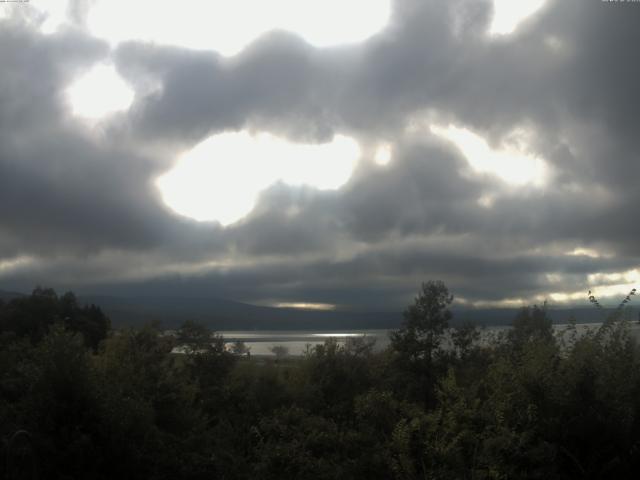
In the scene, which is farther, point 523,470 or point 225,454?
point 225,454

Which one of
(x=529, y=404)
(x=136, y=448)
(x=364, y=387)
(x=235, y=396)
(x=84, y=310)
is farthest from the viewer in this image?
(x=84, y=310)

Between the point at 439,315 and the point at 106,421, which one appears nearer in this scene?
the point at 106,421

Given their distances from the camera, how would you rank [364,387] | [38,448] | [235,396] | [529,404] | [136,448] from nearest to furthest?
[38,448]
[136,448]
[529,404]
[235,396]
[364,387]

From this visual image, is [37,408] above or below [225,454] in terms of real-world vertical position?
above

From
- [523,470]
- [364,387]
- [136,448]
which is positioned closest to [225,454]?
[136,448]

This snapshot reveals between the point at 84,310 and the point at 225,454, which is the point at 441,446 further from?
the point at 84,310

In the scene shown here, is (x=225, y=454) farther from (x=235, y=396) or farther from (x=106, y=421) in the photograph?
(x=235, y=396)

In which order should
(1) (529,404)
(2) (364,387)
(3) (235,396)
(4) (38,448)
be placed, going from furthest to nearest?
(2) (364,387) < (3) (235,396) < (1) (529,404) < (4) (38,448)

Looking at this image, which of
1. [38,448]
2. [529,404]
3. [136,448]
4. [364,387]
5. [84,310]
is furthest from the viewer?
[84,310]

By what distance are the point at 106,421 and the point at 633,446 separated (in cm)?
1592

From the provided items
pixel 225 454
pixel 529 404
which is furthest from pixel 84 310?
pixel 529 404

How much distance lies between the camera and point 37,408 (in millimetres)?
18453

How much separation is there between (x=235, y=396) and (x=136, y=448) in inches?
1026

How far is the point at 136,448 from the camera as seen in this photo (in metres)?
18.9
